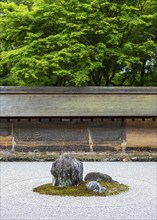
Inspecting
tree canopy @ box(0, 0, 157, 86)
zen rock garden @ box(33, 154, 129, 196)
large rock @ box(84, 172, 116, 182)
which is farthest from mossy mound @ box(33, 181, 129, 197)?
tree canopy @ box(0, 0, 157, 86)

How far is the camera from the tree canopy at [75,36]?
12.6m

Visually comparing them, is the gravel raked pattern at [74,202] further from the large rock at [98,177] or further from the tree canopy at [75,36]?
the tree canopy at [75,36]

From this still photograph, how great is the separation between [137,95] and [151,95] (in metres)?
0.51

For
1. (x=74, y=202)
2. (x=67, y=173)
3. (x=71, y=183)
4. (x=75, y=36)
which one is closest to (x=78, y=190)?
(x=71, y=183)

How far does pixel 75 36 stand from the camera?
12.8 meters

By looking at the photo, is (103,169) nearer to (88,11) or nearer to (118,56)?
(118,56)

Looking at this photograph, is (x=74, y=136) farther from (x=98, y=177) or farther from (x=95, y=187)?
(x=95, y=187)

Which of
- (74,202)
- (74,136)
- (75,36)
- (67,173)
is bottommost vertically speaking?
(74,202)

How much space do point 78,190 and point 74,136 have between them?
574 cm

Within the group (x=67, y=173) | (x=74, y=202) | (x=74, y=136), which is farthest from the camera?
(x=74, y=136)

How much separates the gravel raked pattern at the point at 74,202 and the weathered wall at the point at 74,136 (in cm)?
334

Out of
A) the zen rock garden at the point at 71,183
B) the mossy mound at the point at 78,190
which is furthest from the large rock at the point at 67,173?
the mossy mound at the point at 78,190

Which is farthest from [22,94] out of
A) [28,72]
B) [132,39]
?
[132,39]

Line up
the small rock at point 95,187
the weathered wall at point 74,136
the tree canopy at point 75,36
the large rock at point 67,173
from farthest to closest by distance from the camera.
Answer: the weathered wall at point 74,136, the tree canopy at point 75,36, the large rock at point 67,173, the small rock at point 95,187
